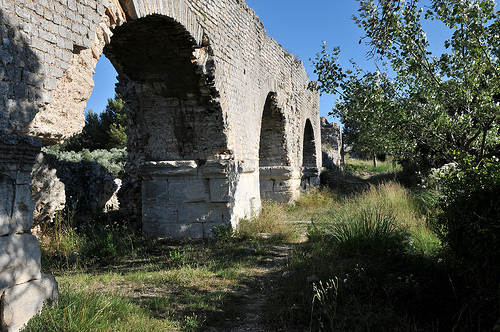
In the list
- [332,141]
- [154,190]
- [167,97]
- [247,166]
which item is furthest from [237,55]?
[332,141]

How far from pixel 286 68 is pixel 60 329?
10.2 metres

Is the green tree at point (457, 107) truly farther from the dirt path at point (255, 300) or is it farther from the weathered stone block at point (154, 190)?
the weathered stone block at point (154, 190)

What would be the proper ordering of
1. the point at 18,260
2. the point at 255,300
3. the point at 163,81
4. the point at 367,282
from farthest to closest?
the point at 163,81
the point at 255,300
the point at 367,282
the point at 18,260

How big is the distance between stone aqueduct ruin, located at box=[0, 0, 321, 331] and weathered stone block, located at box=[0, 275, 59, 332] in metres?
0.01

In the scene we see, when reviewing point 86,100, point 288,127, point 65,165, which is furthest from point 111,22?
point 288,127

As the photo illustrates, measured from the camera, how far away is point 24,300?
275 cm

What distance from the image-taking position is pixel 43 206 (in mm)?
6652

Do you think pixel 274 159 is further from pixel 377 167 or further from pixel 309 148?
pixel 377 167

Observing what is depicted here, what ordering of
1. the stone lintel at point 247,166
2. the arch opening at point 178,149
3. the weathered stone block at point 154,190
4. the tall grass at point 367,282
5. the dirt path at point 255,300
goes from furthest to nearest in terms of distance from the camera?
the stone lintel at point 247,166 → the weathered stone block at point 154,190 → the arch opening at point 178,149 → the dirt path at point 255,300 → the tall grass at point 367,282

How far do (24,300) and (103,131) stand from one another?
29.3 meters

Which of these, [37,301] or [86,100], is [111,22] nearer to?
[86,100]

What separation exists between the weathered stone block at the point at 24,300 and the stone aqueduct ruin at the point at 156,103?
0.03ft

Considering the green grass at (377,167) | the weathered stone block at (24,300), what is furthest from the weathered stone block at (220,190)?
the green grass at (377,167)

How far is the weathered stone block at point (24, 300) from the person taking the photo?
2.60 metres
